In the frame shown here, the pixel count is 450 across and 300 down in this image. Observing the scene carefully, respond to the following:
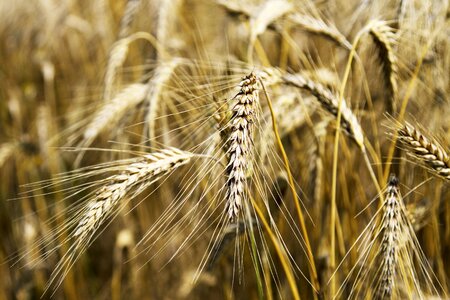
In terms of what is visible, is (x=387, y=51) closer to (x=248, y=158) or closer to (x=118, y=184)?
(x=248, y=158)

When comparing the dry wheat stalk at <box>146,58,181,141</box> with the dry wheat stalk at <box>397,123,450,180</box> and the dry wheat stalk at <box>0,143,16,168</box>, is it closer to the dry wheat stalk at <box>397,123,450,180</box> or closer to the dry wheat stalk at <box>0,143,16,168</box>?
the dry wheat stalk at <box>397,123,450,180</box>

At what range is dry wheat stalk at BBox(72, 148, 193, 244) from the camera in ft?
3.59

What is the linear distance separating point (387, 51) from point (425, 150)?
0.41m

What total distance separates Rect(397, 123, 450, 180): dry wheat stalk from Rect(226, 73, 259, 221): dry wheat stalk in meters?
0.33

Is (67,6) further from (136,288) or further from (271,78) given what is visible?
(271,78)

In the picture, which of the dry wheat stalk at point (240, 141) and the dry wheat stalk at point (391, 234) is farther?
the dry wheat stalk at point (391, 234)

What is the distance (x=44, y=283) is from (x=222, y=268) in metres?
1.04

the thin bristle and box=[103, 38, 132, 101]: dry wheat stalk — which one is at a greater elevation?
box=[103, 38, 132, 101]: dry wheat stalk

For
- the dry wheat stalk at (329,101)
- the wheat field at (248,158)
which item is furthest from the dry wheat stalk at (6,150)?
the dry wheat stalk at (329,101)

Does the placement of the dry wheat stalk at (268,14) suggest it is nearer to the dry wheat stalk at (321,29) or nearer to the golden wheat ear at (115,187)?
the dry wheat stalk at (321,29)

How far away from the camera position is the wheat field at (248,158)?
46.8 inches

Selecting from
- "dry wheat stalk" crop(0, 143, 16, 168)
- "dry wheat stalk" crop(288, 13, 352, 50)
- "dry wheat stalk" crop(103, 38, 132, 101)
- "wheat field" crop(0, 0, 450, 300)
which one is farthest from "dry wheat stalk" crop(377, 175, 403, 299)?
"dry wheat stalk" crop(0, 143, 16, 168)

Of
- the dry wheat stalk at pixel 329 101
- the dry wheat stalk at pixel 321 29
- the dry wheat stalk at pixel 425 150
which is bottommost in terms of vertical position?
the dry wheat stalk at pixel 425 150

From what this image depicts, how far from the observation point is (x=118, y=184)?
3.69 feet
